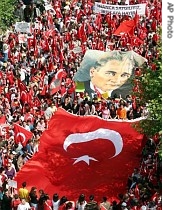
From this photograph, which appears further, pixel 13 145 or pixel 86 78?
pixel 86 78

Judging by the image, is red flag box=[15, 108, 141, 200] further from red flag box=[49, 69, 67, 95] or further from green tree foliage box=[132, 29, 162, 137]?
red flag box=[49, 69, 67, 95]

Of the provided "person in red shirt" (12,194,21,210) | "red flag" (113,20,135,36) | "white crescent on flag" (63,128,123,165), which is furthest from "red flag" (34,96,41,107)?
"person in red shirt" (12,194,21,210)

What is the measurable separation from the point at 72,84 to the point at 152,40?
4835mm

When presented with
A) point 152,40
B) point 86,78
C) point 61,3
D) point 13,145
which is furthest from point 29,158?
point 61,3

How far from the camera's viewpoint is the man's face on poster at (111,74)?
34156 millimetres

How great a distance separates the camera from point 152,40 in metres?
37.0

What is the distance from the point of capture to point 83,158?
2817 cm

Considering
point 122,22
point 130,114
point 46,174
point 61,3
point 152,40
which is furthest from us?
point 61,3

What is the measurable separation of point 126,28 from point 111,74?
170 inches

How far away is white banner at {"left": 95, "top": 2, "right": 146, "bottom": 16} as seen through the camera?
39.8 metres

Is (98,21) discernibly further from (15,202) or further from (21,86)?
(15,202)

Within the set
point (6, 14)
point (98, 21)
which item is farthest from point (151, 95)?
point (6, 14)

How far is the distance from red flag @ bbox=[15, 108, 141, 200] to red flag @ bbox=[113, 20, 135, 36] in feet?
27.2

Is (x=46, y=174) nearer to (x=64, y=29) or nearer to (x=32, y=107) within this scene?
(x=32, y=107)
